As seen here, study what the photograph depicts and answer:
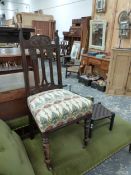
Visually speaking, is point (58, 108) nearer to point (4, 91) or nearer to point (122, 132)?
point (4, 91)

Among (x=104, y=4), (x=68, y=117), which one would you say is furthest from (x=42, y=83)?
(x=104, y=4)

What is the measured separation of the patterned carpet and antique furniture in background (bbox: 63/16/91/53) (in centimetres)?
112

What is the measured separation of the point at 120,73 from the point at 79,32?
8.90ft

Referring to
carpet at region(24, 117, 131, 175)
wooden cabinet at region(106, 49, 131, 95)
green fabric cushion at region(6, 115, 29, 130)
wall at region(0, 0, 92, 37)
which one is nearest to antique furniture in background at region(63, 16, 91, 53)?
wall at region(0, 0, 92, 37)

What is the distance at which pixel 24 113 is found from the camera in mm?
1744

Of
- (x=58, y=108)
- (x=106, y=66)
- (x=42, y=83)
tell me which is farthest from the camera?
(x=106, y=66)

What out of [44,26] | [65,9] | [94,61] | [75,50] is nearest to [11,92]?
[94,61]

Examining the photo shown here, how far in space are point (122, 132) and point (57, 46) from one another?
1206 millimetres

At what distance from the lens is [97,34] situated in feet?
13.4

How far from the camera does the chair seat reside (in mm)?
1191

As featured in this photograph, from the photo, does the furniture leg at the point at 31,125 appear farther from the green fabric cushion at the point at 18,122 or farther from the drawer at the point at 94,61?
the drawer at the point at 94,61

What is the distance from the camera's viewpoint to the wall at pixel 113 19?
3425mm

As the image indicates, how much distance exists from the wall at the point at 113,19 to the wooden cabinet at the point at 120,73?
0.49 metres

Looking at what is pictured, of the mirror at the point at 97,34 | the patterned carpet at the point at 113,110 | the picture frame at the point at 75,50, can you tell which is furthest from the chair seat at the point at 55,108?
the picture frame at the point at 75,50
